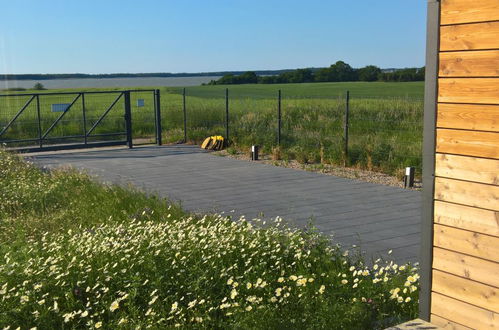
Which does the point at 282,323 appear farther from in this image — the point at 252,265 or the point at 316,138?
the point at 316,138

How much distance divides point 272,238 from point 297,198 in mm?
3666

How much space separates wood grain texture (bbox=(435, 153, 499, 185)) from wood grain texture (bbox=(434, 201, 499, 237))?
0.62ft

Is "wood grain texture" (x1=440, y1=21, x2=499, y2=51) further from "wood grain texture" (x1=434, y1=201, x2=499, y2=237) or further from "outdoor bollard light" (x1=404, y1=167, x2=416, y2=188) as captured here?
"outdoor bollard light" (x1=404, y1=167, x2=416, y2=188)

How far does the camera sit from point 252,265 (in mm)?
5277

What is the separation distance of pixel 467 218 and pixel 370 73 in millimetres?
61657

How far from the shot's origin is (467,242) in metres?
3.90

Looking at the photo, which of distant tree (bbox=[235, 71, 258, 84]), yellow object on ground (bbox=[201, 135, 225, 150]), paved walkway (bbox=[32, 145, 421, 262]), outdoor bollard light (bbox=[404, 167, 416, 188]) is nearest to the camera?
paved walkway (bbox=[32, 145, 421, 262])

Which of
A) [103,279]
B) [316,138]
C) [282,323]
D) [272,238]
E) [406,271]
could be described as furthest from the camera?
[316,138]

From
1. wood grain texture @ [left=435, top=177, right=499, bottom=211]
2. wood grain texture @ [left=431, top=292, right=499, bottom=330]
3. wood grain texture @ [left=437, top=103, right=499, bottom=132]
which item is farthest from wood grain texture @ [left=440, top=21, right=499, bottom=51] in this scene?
wood grain texture @ [left=431, top=292, right=499, bottom=330]

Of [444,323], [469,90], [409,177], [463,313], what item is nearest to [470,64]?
[469,90]

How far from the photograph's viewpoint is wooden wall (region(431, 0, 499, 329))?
12.2ft

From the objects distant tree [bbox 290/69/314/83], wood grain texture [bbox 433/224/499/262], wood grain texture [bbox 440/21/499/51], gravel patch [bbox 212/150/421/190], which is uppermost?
distant tree [bbox 290/69/314/83]

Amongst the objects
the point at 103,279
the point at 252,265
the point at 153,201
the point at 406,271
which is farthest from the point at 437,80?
the point at 153,201

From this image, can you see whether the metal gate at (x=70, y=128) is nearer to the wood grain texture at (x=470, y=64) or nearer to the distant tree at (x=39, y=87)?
the wood grain texture at (x=470, y=64)
